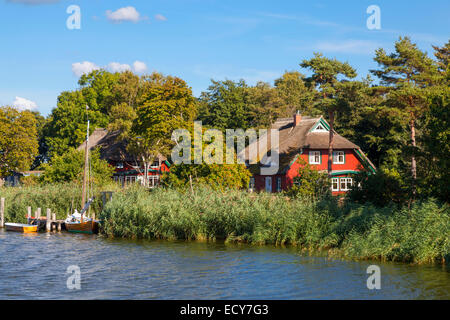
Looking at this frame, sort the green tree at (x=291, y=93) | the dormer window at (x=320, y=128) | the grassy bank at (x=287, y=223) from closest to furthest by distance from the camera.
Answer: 1. the grassy bank at (x=287, y=223)
2. the dormer window at (x=320, y=128)
3. the green tree at (x=291, y=93)

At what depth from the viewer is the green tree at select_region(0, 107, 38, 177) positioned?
221 ft

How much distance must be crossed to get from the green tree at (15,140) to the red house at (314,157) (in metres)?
30.1

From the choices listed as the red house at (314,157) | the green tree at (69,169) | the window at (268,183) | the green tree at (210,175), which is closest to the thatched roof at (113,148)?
the green tree at (69,169)

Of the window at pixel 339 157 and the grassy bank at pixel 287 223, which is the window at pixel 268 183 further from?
the grassy bank at pixel 287 223

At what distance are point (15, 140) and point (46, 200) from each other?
31328mm

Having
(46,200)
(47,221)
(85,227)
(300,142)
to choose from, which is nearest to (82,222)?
(85,227)

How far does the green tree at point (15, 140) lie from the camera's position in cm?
6725

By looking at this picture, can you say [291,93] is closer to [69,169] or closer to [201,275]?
[69,169]

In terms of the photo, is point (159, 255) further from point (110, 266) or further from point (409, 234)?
point (409, 234)

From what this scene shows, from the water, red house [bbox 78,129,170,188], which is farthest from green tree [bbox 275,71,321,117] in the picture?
the water

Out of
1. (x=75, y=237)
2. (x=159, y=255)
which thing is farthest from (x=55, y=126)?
(x=159, y=255)

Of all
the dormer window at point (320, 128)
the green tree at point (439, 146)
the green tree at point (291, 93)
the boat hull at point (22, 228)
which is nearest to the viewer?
A: the green tree at point (439, 146)

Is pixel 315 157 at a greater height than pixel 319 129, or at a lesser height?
lesser

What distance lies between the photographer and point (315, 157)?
179 ft
